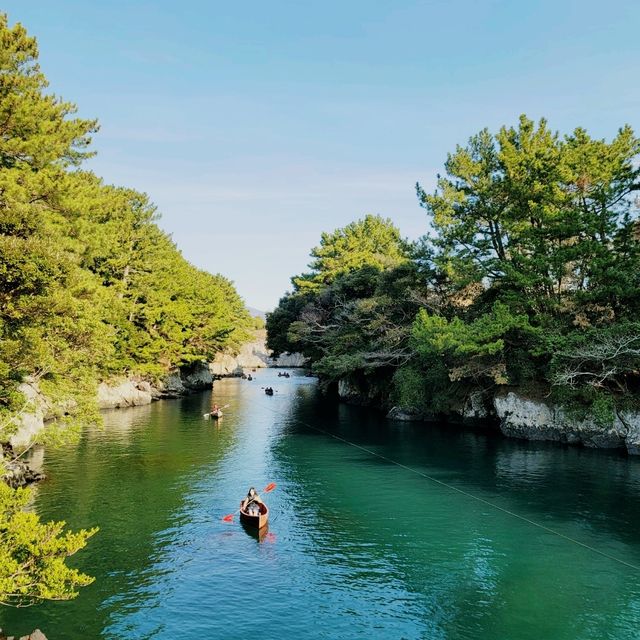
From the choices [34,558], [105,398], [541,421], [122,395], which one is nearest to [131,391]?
[122,395]

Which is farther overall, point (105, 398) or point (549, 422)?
point (105, 398)

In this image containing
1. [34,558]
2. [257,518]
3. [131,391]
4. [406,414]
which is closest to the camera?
[34,558]

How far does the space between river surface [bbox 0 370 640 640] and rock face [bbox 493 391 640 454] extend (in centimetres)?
156

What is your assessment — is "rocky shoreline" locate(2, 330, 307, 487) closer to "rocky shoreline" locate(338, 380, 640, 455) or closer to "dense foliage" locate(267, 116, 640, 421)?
"dense foliage" locate(267, 116, 640, 421)

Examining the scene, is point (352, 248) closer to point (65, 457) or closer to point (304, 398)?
point (304, 398)

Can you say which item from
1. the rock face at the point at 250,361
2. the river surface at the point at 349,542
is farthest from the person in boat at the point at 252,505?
the rock face at the point at 250,361

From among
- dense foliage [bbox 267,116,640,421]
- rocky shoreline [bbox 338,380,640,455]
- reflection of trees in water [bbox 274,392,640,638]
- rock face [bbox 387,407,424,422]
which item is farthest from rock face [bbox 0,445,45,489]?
rock face [bbox 387,407,424,422]

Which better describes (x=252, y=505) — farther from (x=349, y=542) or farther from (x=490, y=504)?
(x=490, y=504)

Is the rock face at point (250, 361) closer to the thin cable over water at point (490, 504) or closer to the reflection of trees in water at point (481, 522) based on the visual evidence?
the thin cable over water at point (490, 504)

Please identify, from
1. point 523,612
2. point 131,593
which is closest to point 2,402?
point 131,593

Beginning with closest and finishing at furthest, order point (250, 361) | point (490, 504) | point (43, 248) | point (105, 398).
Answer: point (43, 248) < point (490, 504) < point (105, 398) < point (250, 361)

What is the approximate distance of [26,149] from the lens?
2330cm

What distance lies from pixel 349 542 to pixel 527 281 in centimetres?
2433

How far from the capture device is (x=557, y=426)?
40.0m
